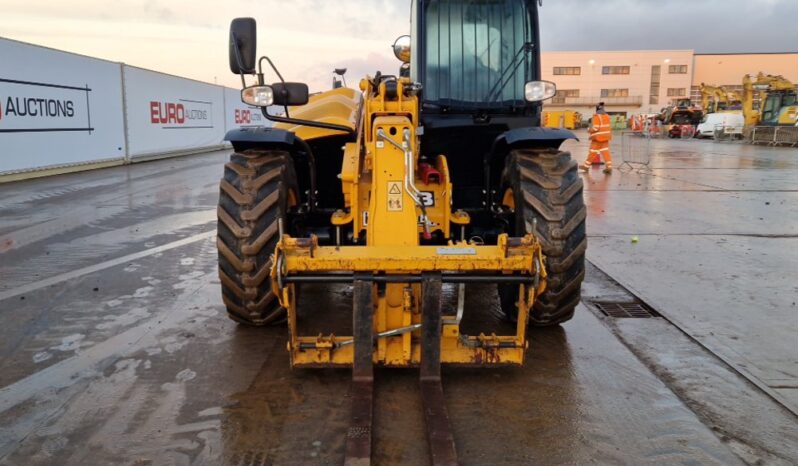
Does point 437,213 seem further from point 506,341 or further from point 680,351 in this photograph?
point 680,351

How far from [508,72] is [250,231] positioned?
7.97 feet

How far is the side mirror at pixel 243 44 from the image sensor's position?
361 cm

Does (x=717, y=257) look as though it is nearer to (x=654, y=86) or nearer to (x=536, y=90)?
(x=536, y=90)

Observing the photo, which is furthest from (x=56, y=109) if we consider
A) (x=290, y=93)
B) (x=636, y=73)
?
(x=636, y=73)

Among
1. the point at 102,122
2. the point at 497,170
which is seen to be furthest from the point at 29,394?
the point at 102,122

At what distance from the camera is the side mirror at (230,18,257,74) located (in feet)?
11.9

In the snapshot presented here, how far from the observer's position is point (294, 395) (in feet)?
12.1

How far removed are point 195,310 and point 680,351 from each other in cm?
386

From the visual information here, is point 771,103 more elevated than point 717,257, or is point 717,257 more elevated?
point 771,103

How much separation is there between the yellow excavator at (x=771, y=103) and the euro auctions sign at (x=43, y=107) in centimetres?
3099

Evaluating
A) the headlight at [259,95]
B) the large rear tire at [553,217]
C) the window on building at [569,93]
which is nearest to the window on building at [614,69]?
the window on building at [569,93]

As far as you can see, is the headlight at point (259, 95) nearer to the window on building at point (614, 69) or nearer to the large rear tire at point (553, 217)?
the large rear tire at point (553, 217)

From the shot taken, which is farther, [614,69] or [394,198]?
[614,69]

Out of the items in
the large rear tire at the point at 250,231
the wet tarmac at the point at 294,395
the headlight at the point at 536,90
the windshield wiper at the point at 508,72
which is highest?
the windshield wiper at the point at 508,72
